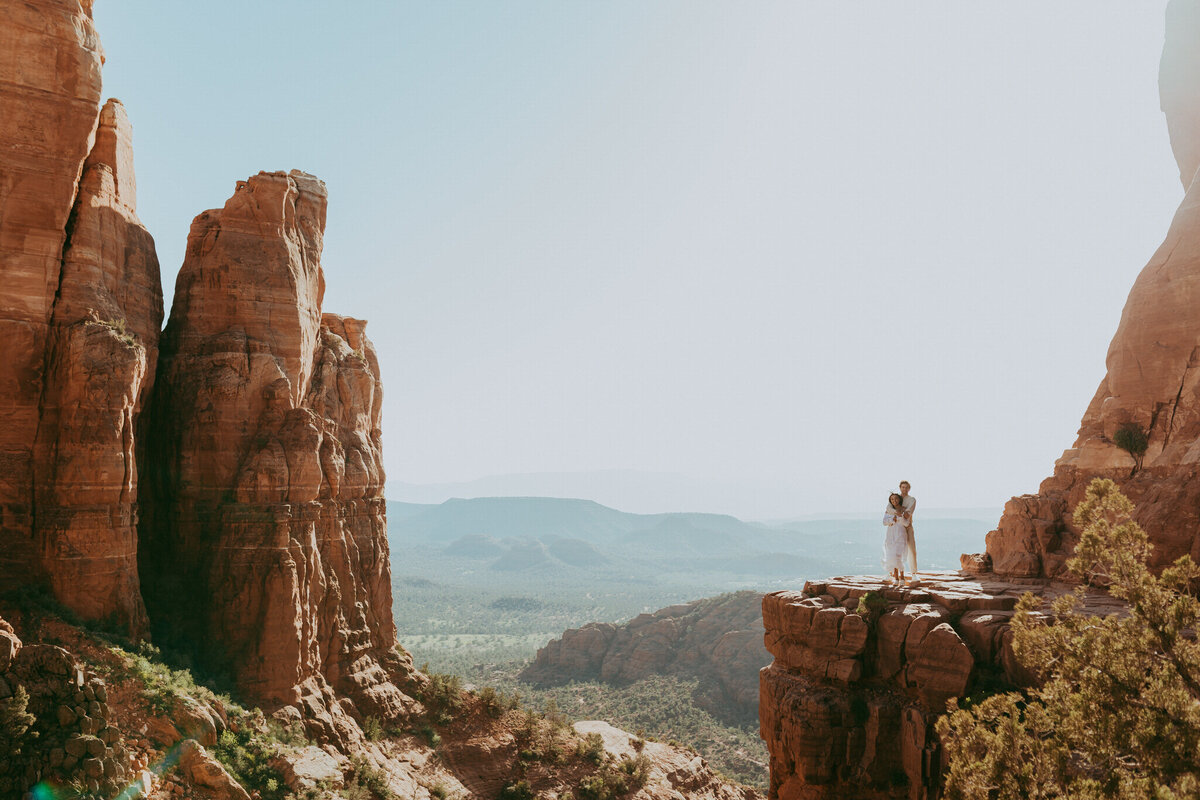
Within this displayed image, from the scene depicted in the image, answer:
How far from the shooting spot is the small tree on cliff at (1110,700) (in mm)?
10742

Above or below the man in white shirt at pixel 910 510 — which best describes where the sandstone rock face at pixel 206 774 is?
below

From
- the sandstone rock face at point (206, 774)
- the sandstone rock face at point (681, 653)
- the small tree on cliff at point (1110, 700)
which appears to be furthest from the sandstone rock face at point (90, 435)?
the sandstone rock face at point (681, 653)

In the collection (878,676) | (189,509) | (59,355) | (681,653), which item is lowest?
(681,653)

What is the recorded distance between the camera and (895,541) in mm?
26547

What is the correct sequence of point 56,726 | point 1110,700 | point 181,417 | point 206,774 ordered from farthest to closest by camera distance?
point 181,417 → point 206,774 → point 56,726 → point 1110,700

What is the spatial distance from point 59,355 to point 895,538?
2833cm

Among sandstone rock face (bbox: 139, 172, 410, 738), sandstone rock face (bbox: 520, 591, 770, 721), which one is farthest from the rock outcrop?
sandstone rock face (bbox: 520, 591, 770, 721)

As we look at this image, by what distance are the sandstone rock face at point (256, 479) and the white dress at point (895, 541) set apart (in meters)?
21.3

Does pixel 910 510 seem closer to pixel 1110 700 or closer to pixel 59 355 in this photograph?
pixel 1110 700

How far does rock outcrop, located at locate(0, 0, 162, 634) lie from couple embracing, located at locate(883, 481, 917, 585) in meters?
25.1

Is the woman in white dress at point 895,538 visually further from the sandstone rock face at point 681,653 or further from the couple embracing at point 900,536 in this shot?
the sandstone rock face at point 681,653

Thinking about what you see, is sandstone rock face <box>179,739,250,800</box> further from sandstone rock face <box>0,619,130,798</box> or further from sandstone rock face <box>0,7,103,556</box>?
sandstone rock face <box>0,7,103,556</box>

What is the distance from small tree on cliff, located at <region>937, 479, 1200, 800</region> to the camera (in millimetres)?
10742

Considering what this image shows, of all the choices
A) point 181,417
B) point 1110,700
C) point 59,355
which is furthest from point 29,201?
point 1110,700
